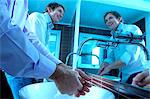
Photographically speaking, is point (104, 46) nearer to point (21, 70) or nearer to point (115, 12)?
point (115, 12)

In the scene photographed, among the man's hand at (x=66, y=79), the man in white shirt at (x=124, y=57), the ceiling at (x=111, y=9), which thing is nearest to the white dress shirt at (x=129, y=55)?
the man in white shirt at (x=124, y=57)

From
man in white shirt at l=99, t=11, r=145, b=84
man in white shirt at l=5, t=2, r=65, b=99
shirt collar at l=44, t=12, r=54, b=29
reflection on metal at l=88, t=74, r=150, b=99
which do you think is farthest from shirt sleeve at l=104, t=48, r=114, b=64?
shirt collar at l=44, t=12, r=54, b=29

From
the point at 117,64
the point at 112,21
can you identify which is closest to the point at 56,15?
the point at 112,21

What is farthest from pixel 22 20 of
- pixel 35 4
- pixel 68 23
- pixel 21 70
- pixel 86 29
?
pixel 35 4

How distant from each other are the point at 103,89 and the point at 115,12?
42 cm

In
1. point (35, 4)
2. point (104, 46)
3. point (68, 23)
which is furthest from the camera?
point (35, 4)

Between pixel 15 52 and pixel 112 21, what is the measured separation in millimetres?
522

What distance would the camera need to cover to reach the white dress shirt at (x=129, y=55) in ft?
2.03

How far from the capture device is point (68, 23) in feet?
4.71

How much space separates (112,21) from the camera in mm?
823

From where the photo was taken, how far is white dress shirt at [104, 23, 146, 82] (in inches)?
24.4

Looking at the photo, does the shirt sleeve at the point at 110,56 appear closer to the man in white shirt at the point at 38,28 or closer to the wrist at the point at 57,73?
the man in white shirt at the point at 38,28

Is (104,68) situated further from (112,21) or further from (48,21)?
(48,21)

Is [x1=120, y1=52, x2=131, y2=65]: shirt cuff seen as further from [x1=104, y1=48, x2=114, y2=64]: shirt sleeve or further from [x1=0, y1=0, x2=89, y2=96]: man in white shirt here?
[x1=0, y1=0, x2=89, y2=96]: man in white shirt
